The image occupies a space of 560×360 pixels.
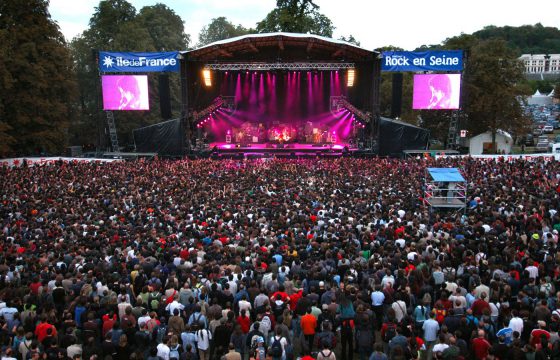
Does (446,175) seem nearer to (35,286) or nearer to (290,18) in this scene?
(35,286)

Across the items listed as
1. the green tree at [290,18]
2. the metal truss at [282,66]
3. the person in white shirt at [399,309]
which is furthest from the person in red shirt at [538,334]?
the green tree at [290,18]

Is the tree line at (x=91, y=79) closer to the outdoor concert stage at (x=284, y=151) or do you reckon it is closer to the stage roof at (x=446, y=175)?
the outdoor concert stage at (x=284, y=151)

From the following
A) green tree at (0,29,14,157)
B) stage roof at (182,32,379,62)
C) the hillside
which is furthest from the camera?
the hillside

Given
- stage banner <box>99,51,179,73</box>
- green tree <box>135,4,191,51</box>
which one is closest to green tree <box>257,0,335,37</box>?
green tree <box>135,4,191,51</box>

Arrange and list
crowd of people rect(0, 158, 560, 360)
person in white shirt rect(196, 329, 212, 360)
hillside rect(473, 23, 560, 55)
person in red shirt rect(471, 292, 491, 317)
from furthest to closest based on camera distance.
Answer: hillside rect(473, 23, 560, 55)
person in red shirt rect(471, 292, 491, 317)
person in white shirt rect(196, 329, 212, 360)
crowd of people rect(0, 158, 560, 360)

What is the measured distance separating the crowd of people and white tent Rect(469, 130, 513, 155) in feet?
63.8

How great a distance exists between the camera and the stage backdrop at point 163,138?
28719 millimetres

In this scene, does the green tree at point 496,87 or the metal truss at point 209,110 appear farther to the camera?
the green tree at point 496,87

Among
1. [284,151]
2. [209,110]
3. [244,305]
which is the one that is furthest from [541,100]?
[244,305]

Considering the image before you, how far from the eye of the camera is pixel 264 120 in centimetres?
3284

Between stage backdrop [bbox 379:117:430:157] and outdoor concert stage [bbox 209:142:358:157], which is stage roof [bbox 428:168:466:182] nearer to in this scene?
outdoor concert stage [bbox 209:142:358:157]

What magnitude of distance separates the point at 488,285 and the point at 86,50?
36592 millimetres

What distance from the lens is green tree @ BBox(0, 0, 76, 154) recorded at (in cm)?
2759

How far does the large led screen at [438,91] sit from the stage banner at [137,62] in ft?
46.7
